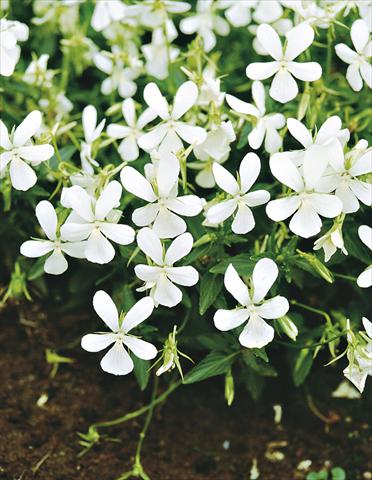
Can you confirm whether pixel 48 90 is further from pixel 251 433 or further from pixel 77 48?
pixel 251 433

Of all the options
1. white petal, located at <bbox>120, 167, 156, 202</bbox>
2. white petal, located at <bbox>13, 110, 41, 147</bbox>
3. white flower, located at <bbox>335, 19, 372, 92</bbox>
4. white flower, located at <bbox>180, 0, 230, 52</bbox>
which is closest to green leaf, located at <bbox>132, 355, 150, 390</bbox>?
white petal, located at <bbox>120, 167, 156, 202</bbox>

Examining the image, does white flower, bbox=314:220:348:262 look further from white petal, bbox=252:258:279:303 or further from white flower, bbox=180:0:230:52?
white flower, bbox=180:0:230:52

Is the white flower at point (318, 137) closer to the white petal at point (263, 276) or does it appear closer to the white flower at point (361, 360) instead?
the white petal at point (263, 276)

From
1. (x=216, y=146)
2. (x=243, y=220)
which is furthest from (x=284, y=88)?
(x=243, y=220)

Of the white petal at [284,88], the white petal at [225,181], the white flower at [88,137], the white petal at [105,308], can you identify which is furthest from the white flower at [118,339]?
the white petal at [284,88]

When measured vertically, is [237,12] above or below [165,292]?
above

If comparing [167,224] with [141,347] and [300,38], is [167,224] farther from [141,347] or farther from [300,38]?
[300,38]
